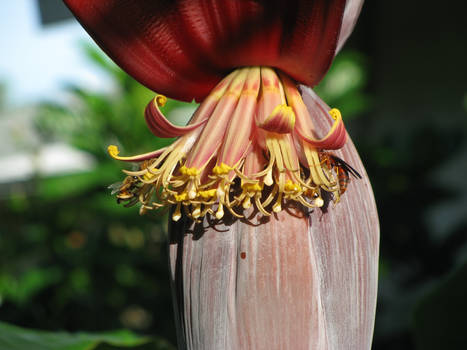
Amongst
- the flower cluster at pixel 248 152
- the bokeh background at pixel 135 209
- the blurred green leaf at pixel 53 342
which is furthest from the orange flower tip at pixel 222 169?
the bokeh background at pixel 135 209

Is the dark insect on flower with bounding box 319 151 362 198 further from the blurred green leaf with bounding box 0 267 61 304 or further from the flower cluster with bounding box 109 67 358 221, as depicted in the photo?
the blurred green leaf with bounding box 0 267 61 304

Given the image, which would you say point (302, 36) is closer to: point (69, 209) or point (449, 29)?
point (69, 209)

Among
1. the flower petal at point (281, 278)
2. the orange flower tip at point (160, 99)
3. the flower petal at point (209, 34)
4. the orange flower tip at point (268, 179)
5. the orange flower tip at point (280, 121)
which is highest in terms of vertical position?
the flower petal at point (209, 34)

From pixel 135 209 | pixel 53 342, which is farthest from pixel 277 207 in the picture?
pixel 135 209

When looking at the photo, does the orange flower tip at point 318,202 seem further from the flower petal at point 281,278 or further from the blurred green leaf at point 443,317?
the blurred green leaf at point 443,317

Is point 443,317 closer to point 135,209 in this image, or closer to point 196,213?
point 196,213
